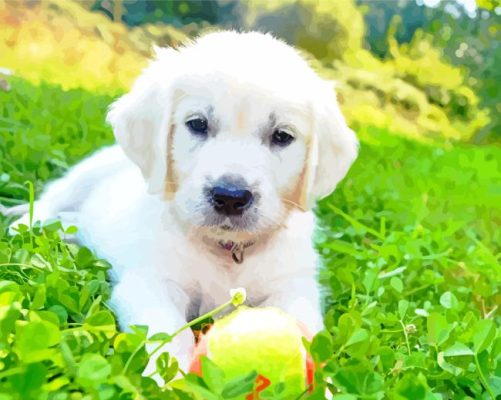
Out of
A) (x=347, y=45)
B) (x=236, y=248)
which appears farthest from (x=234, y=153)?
(x=347, y=45)

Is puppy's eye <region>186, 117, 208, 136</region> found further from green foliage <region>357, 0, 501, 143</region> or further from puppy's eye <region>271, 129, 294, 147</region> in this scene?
green foliage <region>357, 0, 501, 143</region>

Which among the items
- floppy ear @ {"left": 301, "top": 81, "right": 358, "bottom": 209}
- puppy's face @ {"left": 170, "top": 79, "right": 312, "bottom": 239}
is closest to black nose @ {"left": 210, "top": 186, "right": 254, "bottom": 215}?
puppy's face @ {"left": 170, "top": 79, "right": 312, "bottom": 239}

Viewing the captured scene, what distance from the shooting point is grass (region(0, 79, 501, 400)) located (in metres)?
1.76

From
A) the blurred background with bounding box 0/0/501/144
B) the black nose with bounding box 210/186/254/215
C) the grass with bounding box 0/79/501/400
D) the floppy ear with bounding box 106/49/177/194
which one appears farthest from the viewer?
the blurred background with bounding box 0/0/501/144

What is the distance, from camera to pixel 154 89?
311 centimetres

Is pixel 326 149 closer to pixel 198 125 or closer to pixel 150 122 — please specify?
pixel 198 125

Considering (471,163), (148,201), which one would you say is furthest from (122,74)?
(148,201)

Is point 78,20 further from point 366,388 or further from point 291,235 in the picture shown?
point 366,388

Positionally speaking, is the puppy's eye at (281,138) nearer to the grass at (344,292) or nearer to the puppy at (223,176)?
the puppy at (223,176)

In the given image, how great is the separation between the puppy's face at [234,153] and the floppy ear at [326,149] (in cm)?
4

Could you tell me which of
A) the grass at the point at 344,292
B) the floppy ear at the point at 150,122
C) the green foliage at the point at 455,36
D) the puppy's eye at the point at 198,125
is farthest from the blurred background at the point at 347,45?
the puppy's eye at the point at 198,125

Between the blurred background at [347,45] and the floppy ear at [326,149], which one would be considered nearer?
the floppy ear at [326,149]

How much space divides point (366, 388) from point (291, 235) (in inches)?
55.2

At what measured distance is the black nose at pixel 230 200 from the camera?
8.87ft
